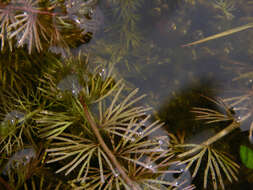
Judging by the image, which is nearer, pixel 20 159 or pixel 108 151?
pixel 108 151

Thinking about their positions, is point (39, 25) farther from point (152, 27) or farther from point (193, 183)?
point (193, 183)

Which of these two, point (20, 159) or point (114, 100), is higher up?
point (114, 100)

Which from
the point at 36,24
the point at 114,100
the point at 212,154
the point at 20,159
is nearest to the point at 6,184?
the point at 20,159

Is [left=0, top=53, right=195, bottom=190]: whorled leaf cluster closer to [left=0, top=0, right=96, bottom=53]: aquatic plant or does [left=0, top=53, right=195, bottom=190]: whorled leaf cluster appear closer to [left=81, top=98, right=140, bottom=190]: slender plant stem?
[left=81, top=98, right=140, bottom=190]: slender plant stem

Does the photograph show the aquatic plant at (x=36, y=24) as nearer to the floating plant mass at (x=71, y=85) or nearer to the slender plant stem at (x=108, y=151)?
the floating plant mass at (x=71, y=85)

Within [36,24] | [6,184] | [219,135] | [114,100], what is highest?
[36,24]

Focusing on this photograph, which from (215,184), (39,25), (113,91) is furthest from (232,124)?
(39,25)

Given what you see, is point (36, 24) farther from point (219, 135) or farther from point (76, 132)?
point (219, 135)

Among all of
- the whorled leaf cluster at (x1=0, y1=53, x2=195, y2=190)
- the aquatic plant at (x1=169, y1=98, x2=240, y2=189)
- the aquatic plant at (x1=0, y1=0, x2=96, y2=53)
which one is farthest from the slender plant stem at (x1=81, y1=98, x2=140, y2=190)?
the aquatic plant at (x1=0, y1=0, x2=96, y2=53)
